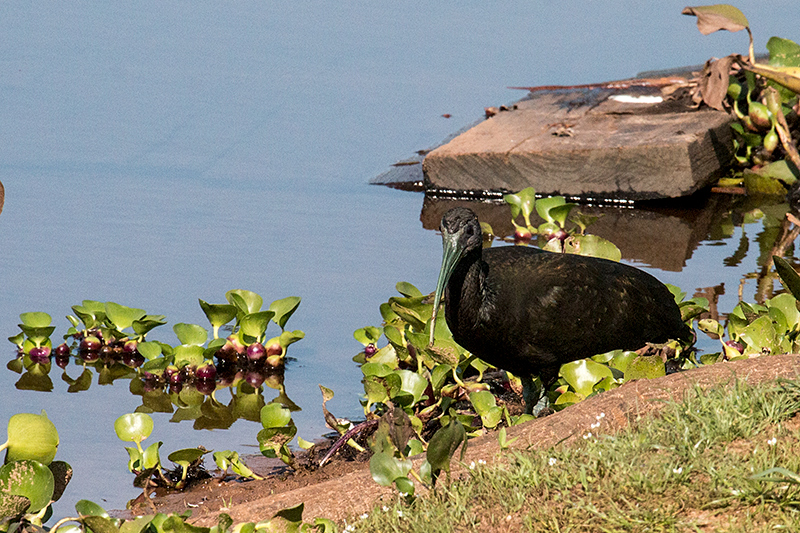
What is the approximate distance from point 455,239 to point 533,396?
0.96 m

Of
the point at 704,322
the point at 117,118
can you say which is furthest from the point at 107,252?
the point at 704,322

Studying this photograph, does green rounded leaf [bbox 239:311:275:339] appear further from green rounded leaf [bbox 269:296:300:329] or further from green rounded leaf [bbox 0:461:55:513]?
green rounded leaf [bbox 0:461:55:513]

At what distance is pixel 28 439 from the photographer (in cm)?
304

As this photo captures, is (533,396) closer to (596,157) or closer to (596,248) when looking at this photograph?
(596,248)

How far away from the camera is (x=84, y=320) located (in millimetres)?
5230

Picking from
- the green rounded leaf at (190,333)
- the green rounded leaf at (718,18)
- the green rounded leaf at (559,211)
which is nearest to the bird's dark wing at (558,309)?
the green rounded leaf at (559,211)

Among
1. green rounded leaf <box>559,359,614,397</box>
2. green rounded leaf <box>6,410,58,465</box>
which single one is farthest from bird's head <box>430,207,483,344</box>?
green rounded leaf <box>6,410,58,465</box>

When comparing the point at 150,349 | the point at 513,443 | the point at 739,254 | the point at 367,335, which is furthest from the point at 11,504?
the point at 739,254

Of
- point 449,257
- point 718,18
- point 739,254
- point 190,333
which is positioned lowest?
point 739,254

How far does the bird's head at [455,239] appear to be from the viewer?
4145mm

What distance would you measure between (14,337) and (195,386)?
0.98 m

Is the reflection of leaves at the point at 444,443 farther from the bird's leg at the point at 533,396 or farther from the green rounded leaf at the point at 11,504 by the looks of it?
the bird's leg at the point at 533,396

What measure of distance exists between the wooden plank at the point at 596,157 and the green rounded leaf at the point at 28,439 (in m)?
5.44

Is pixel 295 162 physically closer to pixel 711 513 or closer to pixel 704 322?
pixel 704 322
